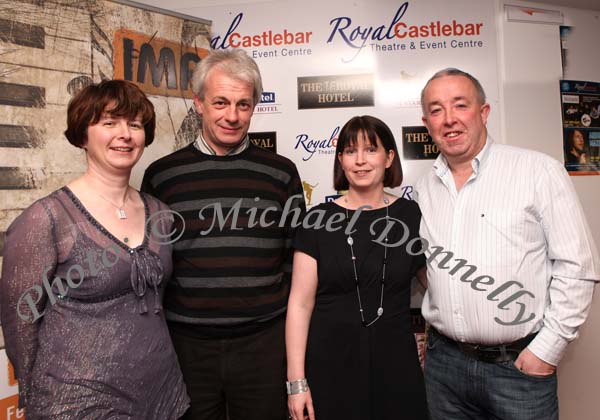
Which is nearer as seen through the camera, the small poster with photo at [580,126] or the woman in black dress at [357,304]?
the woman in black dress at [357,304]

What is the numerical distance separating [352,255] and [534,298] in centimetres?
60

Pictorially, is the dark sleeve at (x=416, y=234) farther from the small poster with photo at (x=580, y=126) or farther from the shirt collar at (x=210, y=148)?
the small poster with photo at (x=580, y=126)

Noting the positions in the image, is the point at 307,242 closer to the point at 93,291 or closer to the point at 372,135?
the point at 372,135

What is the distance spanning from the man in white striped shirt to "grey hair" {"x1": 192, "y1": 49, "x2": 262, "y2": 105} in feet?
2.21

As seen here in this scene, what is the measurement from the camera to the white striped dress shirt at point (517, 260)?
1.33m

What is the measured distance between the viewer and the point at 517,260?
54.1 inches

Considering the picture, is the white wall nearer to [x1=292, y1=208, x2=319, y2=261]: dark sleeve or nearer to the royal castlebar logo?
the royal castlebar logo

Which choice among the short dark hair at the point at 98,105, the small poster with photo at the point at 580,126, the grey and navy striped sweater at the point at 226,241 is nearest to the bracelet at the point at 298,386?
the grey and navy striped sweater at the point at 226,241

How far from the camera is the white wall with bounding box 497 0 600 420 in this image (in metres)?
2.28

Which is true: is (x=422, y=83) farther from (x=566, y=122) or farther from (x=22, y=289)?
(x=22, y=289)

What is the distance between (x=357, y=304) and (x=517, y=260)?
53cm

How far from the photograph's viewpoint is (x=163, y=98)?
2072 mm

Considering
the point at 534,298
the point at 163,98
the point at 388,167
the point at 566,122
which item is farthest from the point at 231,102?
the point at 566,122

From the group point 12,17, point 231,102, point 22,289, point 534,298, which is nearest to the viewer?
point 22,289
